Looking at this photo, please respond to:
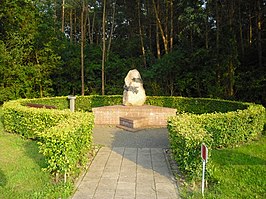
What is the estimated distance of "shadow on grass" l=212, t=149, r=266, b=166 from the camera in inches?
233

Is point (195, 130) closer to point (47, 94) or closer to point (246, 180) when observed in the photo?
point (246, 180)

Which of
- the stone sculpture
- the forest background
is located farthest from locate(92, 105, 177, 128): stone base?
the forest background

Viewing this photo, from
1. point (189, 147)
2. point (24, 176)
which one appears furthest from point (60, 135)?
point (189, 147)

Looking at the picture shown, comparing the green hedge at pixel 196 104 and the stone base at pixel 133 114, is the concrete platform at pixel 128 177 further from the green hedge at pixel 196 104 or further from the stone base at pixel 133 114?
the green hedge at pixel 196 104

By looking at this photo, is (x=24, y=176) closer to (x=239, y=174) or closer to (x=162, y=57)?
(x=239, y=174)

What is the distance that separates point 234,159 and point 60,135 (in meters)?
3.77

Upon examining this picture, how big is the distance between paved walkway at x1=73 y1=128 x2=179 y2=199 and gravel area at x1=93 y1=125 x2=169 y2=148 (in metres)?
0.80

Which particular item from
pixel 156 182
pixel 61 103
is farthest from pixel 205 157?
pixel 61 103

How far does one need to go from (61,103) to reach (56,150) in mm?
10592

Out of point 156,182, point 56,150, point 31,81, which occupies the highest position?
point 31,81

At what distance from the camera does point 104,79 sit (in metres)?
20.3

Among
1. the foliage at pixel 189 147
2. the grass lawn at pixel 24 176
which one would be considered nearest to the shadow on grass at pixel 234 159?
the foliage at pixel 189 147

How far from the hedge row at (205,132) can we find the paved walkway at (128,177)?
45 cm

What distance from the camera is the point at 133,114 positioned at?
11.5m
